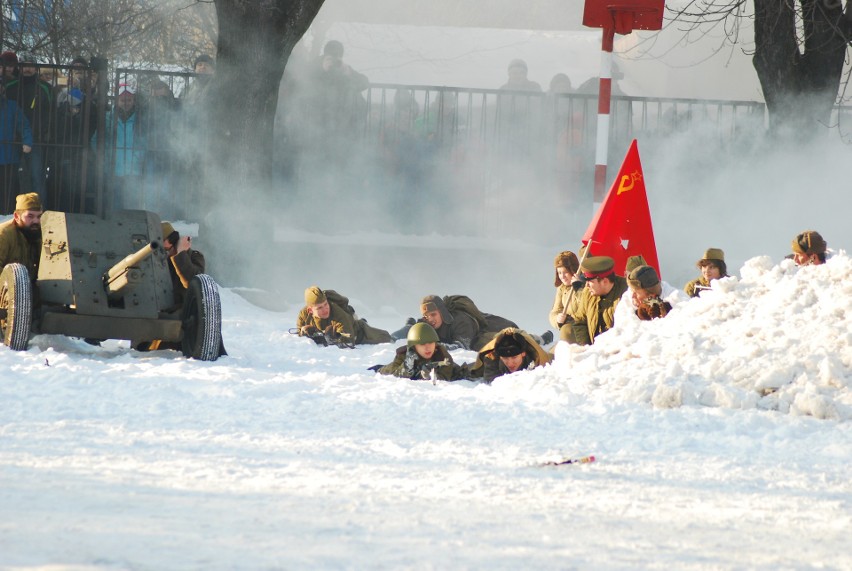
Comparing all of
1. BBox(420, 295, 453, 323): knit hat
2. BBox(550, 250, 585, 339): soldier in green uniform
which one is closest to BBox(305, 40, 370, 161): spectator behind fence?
BBox(420, 295, 453, 323): knit hat

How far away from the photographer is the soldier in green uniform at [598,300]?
9852mm

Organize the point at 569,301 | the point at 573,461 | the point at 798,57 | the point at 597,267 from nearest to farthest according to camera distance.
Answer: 1. the point at 573,461
2. the point at 597,267
3. the point at 569,301
4. the point at 798,57

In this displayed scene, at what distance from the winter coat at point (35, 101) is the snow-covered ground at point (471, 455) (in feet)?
21.6

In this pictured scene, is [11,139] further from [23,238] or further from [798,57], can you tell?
[798,57]

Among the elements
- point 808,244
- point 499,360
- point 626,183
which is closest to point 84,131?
point 626,183

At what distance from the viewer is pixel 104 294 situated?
980 cm

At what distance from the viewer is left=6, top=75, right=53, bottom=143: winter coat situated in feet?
50.3

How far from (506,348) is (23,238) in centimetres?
422

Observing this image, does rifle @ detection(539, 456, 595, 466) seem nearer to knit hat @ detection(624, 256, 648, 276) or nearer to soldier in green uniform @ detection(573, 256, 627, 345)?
soldier in green uniform @ detection(573, 256, 627, 345)

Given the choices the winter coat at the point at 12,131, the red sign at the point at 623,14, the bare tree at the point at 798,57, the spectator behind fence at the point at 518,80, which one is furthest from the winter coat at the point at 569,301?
the winter coat at the point at 12,131

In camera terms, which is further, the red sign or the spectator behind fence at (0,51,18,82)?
the spectator behind fence at (0,51,18,82)

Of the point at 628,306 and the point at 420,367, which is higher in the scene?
the point at 628,306

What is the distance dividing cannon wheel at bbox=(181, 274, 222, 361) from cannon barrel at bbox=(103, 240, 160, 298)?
52 centimetres

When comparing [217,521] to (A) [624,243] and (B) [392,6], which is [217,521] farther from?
(B) [392,6]
